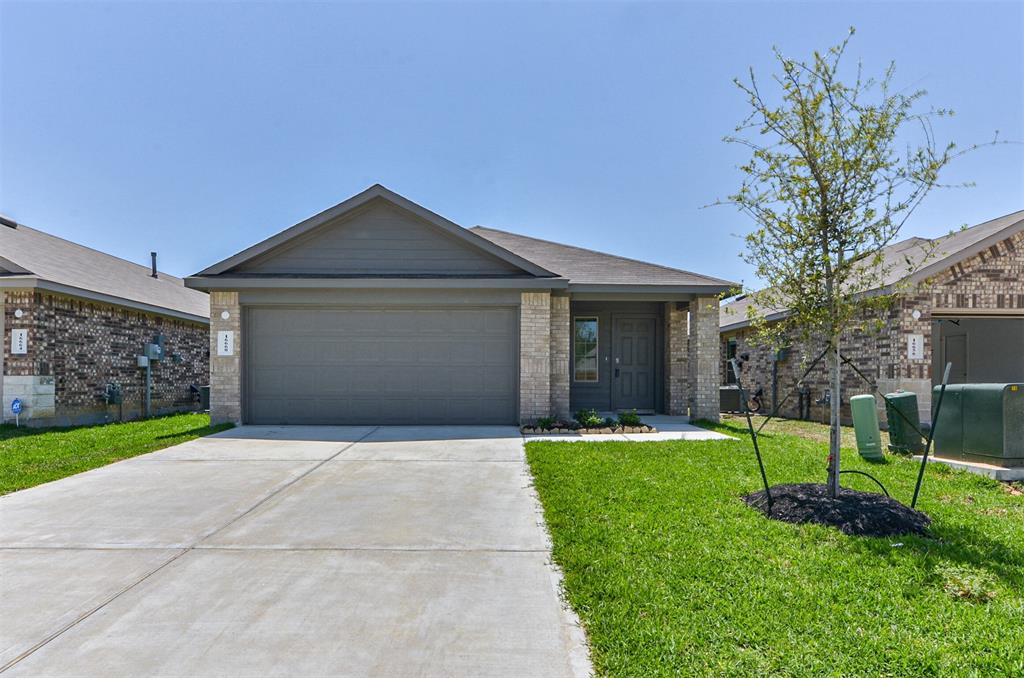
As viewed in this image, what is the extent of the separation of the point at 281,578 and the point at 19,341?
11.4 m

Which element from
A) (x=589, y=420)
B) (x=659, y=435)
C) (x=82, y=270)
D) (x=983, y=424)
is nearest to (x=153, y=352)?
(x=82, y=270)

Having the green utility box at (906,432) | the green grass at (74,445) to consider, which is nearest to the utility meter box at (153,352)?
the green grass at (74,445)

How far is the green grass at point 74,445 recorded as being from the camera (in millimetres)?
6930

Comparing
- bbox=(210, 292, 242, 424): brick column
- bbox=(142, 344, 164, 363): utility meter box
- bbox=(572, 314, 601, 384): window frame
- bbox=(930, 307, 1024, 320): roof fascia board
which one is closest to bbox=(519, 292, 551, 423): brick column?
bbox=(572, 314, 601, 384): window frame

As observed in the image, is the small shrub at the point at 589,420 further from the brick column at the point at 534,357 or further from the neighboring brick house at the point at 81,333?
the neighboring brick house at the point at 81,333

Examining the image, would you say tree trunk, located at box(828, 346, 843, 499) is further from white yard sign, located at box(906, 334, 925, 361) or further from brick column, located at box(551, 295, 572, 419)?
white yard sign, located at box(906, 334, 925, 361)

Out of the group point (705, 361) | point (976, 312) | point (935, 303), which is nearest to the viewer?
point (935, 303)

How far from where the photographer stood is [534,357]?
1094 cm

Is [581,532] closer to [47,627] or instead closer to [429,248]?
[47,627]

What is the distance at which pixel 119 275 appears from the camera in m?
15.4

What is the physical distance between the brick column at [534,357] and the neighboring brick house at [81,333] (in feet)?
31.6

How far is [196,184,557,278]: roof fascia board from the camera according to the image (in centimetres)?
1084

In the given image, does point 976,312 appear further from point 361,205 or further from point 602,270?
point 361,205

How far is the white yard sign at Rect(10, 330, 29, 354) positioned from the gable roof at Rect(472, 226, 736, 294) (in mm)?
10387
